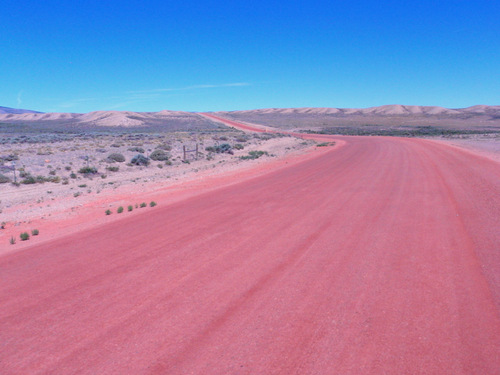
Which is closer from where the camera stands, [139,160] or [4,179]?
[4,179]

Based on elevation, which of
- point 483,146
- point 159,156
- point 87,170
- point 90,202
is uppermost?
point 483,146

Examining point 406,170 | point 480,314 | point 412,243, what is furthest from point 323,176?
point 480,314

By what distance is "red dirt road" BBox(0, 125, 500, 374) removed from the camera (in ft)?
13.3

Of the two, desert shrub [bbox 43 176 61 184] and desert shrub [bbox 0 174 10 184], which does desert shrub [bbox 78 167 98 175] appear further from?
desert shrub [bbox 0 174 10 184]

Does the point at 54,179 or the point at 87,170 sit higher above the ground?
the point at 87,170

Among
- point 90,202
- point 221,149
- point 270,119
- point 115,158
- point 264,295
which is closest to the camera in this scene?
point 264,295

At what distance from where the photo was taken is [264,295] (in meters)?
5.46

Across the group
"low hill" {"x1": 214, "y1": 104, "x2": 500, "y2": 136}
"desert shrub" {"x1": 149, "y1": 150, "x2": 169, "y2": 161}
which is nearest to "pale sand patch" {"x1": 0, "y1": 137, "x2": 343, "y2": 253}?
"desert shrub" {"x1": 149, "y1": 150, "x2": 169, "y2": 161}

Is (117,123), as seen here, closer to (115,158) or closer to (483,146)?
(115,158)

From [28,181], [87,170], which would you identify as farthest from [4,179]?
[87,170]

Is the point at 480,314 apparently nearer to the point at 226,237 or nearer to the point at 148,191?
the point at 226,237

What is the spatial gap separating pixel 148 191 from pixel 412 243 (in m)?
12.0

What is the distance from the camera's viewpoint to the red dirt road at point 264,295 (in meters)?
4.06

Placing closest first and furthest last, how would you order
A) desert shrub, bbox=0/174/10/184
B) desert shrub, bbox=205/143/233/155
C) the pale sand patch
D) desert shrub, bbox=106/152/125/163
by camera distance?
the pale sand patch
desert shrub, bbox=0/174/10/184
desert shrub, bbox=106/152/125/163
desert shrub, bbox=205/143/233/155
